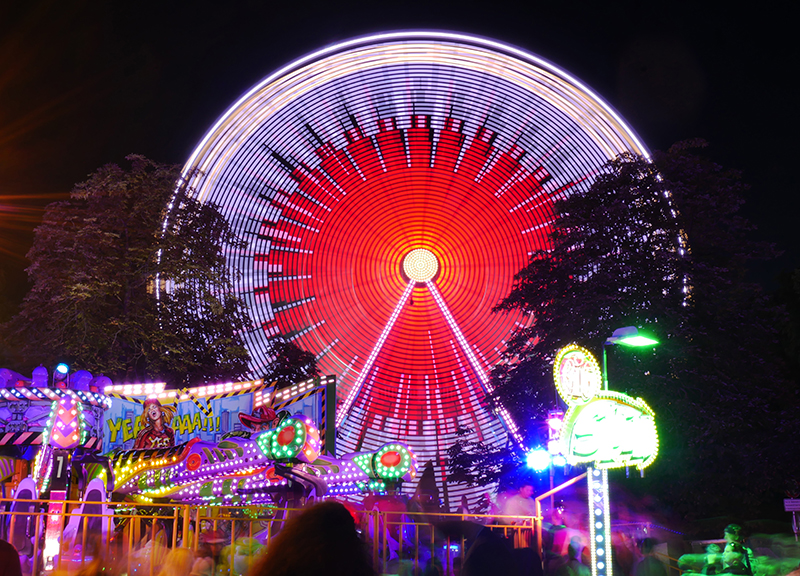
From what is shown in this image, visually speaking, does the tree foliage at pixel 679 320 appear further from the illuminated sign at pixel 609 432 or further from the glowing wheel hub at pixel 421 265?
the illuminated sign at pixel 609 432

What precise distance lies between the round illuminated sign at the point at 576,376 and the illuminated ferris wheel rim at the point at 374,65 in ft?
44.3

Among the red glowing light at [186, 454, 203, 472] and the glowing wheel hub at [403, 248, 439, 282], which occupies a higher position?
the glowing wheel hub at [403, 248, 439, 282]

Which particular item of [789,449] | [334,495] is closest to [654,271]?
[789,449]

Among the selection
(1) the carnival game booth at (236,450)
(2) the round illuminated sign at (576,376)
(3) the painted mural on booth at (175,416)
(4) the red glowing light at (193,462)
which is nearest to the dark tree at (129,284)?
(3) the painted mural on booth at (175,416)

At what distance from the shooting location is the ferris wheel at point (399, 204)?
21.2 m

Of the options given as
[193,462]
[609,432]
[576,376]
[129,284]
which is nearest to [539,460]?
[193,462]

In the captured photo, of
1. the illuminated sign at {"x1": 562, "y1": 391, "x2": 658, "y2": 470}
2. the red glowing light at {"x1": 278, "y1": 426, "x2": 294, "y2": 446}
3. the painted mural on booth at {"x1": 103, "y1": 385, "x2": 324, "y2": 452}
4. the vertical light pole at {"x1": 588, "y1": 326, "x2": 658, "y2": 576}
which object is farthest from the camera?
the painted mural on booth at {"x1": 103, "y1": 385, "x2": 324, "y2": 452}

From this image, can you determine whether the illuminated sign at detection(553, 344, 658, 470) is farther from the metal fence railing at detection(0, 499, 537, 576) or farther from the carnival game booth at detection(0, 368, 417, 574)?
the carnival game booth at detection(0, 368, 417, 574)

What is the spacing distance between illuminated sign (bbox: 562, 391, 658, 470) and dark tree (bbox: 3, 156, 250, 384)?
1319cm

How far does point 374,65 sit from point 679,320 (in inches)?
486

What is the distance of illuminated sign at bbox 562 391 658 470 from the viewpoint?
6.59 meters

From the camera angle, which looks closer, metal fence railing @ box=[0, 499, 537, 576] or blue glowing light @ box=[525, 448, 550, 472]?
metal fence railing @ box=[0, 499, 537, 576]

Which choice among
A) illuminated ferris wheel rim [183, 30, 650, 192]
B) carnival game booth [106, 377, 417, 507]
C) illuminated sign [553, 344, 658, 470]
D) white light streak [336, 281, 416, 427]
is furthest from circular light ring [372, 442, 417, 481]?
illuminated ferris wheel rim [183, 30, 650, 192]

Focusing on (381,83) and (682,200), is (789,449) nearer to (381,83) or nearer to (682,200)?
(682,200)
